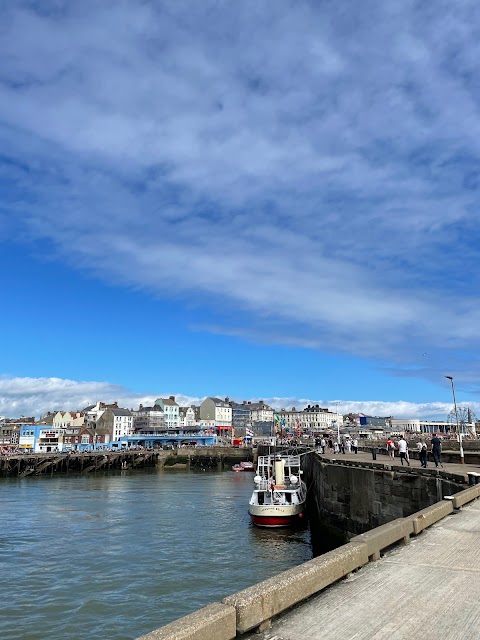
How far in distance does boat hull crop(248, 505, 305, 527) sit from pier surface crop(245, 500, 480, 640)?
77.8 feet

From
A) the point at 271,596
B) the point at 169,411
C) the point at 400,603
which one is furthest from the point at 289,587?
the point at 169,411

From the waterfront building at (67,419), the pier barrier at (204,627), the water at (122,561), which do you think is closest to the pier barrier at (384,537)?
the pier barrier at (204,627)


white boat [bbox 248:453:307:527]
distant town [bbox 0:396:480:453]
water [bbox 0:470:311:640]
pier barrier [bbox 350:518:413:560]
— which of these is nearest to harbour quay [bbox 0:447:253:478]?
distant town [bbox 0:396:480:453]

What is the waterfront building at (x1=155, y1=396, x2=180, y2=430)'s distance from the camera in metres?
186

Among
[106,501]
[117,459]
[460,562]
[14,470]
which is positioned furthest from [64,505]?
[117,459]

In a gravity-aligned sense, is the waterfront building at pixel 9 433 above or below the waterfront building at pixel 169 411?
below

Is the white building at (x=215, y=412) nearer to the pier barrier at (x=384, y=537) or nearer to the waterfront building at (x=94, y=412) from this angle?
the waterfront building at (x=94, y=412)

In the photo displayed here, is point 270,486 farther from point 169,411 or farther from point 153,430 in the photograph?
point 169,411

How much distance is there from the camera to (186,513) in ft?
123

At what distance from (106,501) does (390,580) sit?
42659mm

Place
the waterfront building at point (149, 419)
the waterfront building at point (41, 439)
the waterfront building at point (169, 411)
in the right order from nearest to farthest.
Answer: the waterfront building at point (41, 439)
the waterfront building at point (149, 419)
the waterfront building at point (169, 411)

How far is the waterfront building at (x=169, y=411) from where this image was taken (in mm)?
186375

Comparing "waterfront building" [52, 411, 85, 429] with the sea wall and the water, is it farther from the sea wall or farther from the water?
the sea wall

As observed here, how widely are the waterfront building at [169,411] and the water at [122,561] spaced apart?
144 meters
